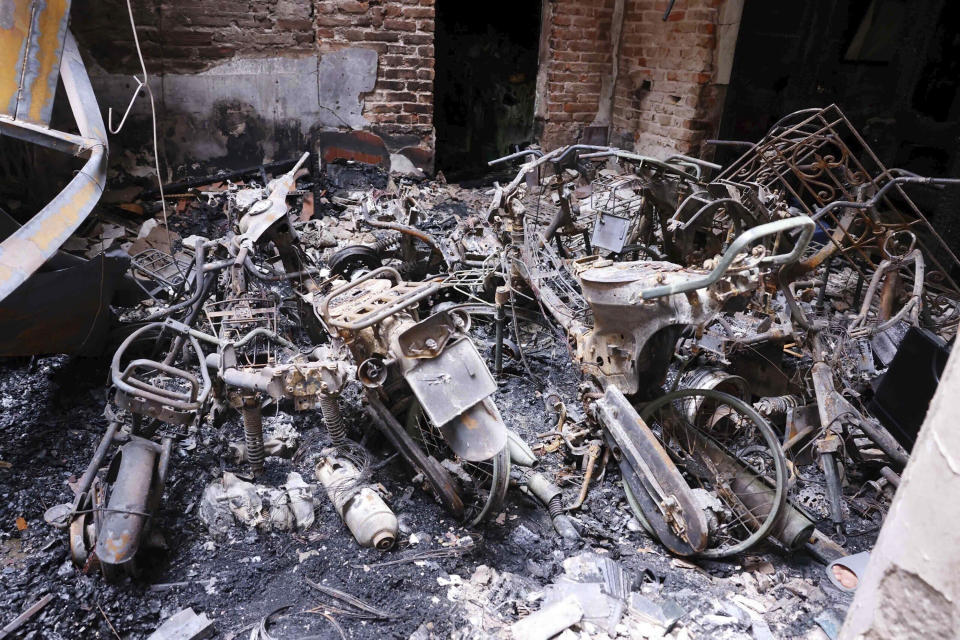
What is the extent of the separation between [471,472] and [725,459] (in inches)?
54.7

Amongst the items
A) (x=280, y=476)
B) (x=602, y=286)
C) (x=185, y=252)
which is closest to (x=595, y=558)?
(x=602, y=286)

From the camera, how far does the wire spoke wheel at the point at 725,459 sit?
9.65ft

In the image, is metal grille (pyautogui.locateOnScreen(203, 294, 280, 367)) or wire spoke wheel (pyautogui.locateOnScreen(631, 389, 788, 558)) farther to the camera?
metal grille (pyautogui.locateOnScreen(203, 294, 280, 367))

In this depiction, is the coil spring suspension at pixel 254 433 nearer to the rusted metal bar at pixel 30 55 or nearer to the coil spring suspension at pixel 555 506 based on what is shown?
the coil spring suspension at pixel 555 506

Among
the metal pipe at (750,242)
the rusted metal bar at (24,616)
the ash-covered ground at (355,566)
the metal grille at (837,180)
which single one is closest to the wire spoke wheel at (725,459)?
the ash-covered ground at (355,566)

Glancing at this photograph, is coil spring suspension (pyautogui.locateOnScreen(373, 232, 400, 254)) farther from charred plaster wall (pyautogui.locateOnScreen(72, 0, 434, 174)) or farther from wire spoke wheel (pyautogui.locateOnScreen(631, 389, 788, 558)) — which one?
wire spoke wheel (pyautogui.locateOnScreen(631, 389, 788, 558))

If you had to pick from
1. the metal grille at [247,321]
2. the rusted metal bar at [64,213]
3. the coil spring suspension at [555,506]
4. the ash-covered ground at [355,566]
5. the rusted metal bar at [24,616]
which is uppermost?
the rusted metal bar at [64,213]

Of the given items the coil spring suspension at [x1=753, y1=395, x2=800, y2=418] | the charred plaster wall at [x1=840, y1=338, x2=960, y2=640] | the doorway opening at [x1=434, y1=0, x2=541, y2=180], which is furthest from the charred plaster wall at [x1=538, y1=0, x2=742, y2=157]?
the charred plaster wall at [x1=840, y1=338, x2=960, y2=640]

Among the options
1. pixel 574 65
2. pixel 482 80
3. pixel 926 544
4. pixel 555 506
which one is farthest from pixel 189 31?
pixel 926 544

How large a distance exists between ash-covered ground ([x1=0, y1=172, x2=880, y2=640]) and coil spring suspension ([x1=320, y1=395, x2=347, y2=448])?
0.26 m

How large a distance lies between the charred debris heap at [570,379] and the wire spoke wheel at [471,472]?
0.5 inches

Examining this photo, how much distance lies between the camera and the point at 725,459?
322 cm

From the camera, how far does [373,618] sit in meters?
2.62

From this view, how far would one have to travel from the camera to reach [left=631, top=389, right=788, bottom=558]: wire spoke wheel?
2.94m
